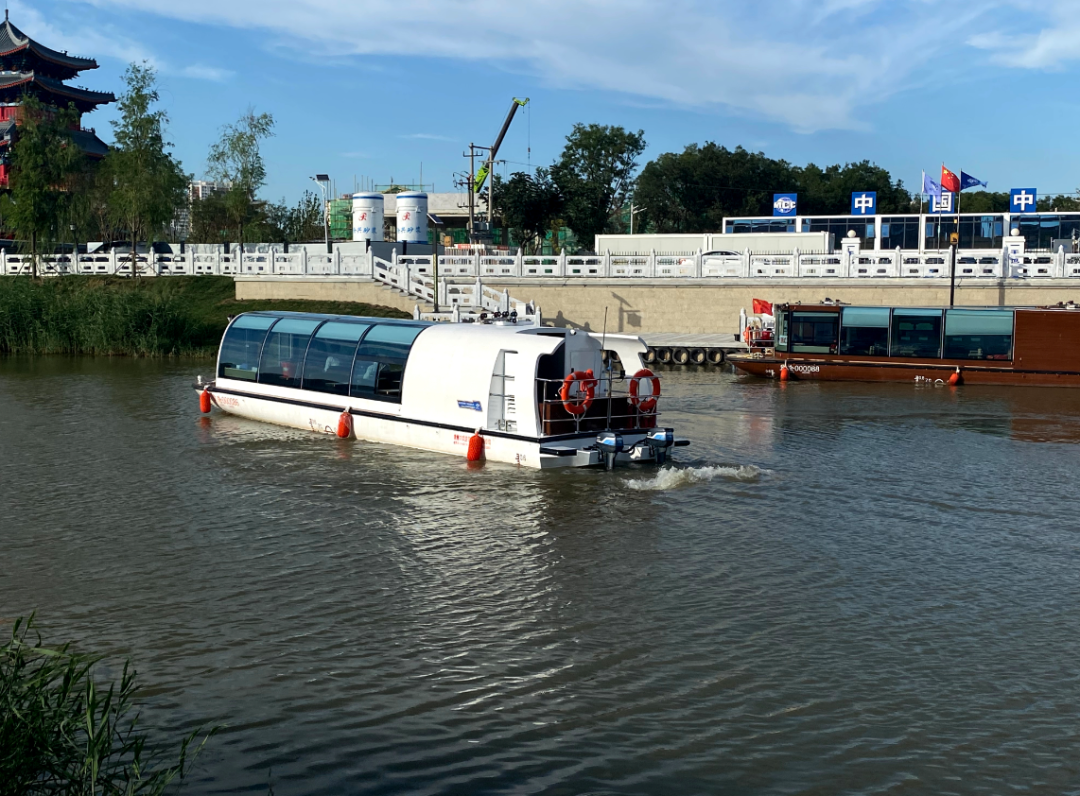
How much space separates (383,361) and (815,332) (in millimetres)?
18471

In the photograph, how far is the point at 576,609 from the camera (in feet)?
39.7

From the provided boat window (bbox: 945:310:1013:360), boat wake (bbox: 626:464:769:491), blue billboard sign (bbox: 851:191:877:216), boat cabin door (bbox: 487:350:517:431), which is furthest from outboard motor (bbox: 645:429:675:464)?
blue billboard sign (bbox: 851:191:877:216)

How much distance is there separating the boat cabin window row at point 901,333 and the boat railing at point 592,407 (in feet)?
53.3

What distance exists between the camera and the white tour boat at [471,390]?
19031mm

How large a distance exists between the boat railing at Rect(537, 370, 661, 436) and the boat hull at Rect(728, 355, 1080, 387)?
1573cm

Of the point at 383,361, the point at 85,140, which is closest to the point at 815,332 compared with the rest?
the point at 383,361

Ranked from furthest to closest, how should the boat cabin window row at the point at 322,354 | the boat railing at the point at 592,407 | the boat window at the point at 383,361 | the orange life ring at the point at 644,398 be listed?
the boat cabin window row at the point at 322,354 < the boat window at the point at 383,361 < the orange life ring at the point at 644,398 < the boat railing at the point at 592,407

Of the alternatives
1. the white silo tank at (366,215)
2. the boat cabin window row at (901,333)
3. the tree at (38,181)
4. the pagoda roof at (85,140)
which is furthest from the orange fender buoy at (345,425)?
the pagoda roof at (85,140)

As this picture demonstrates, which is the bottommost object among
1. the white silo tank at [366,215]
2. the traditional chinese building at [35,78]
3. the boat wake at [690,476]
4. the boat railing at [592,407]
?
the boat wake at [690,476]

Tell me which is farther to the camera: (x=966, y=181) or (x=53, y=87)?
(x=53, y=87)

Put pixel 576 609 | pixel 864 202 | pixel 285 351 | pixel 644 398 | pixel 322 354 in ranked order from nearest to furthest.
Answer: pixel 576 609, pixel 644 398, pixel 322 354, pixel 285 351, pixel 864 202

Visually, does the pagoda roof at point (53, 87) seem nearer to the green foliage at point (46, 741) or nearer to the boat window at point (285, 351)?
the boat window at point (285, 351)

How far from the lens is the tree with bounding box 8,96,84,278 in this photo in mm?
50031

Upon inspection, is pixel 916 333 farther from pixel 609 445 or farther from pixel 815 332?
pixel 609 445
